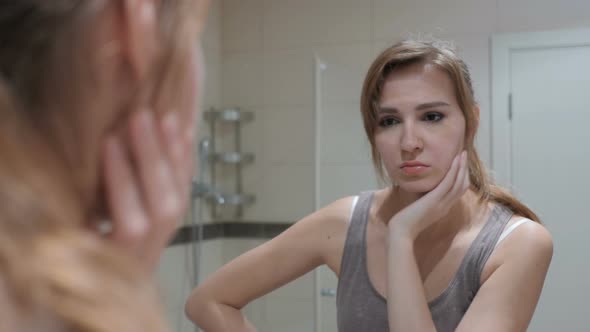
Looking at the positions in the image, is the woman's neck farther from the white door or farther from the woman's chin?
the white door

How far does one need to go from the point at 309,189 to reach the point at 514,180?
702mm

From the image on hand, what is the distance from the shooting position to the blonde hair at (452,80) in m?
1.08

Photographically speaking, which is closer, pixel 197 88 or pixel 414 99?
pixel 197 88

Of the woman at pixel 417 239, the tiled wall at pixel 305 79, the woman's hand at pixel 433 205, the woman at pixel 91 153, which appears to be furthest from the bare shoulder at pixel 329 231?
the woman at pixel 91 153

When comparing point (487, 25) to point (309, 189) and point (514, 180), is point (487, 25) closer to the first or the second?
point (514, 180)

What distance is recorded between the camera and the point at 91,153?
0.27 meters

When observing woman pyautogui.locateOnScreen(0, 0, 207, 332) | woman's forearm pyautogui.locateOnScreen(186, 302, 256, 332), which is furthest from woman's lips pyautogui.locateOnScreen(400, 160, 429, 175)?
woman pyautogui.locateOnScreen(0, 0, 207, 332)

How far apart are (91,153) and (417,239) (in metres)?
0.95

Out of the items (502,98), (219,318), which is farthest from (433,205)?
(502,98)

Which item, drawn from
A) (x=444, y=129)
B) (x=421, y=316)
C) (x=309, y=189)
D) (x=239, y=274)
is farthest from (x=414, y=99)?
(x=309, y=189)

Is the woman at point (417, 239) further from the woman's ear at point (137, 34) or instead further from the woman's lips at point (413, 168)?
the woman's ear at point (137, 34)

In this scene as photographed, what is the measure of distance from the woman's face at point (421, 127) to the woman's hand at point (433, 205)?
0.02m

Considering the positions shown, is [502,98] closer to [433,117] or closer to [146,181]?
[433,117]

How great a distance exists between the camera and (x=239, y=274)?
3.91 ft
